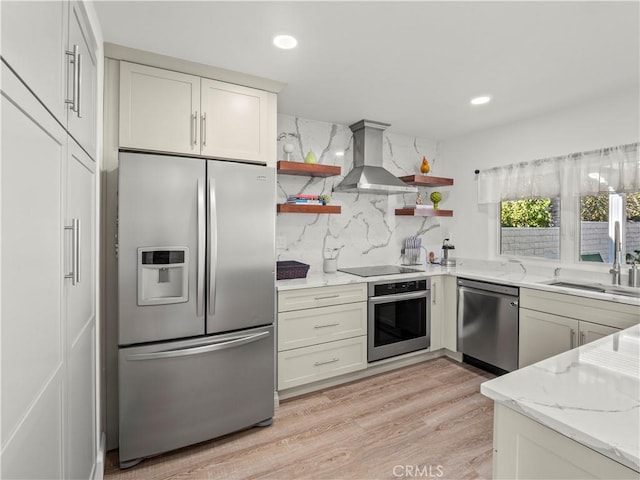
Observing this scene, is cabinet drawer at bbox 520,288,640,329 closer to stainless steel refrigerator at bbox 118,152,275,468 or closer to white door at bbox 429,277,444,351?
white door at bbox 429,277,444,351

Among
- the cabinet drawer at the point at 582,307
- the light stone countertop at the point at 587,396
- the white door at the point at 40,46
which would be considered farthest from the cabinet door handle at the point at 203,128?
the cabinet drawer at the point at 582,307

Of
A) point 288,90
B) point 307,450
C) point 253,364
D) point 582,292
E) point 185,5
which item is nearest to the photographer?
point 185,5

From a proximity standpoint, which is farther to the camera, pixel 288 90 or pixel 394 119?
pixel 394 119

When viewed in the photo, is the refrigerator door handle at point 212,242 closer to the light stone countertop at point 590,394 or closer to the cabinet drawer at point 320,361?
the cabinet drawer at point 320,361

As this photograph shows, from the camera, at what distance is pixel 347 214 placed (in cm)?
366

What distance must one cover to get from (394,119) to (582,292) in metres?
2.20

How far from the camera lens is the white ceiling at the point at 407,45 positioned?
66.9 inches

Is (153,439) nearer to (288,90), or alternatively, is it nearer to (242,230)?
(242,230)

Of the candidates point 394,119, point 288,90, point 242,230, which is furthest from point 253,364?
point 394,119

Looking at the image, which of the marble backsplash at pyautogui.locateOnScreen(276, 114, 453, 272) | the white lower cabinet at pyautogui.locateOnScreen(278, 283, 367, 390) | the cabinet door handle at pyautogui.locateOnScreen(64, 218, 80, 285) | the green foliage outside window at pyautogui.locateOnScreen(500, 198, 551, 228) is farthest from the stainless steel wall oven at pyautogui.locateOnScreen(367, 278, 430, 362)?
the cabinet door handle at pyautogui.locateOnScreen(64, 218, 80, 285)

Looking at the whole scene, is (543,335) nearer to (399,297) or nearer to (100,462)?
(399,297)

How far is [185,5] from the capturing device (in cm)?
167

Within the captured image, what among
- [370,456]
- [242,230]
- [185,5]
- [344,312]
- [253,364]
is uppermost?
[185,5]

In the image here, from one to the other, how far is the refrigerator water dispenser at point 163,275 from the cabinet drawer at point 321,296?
2.56ft
